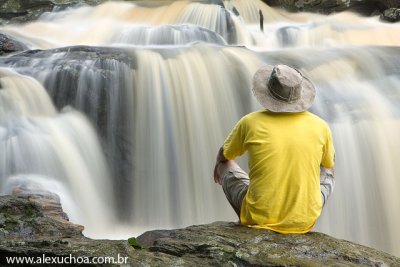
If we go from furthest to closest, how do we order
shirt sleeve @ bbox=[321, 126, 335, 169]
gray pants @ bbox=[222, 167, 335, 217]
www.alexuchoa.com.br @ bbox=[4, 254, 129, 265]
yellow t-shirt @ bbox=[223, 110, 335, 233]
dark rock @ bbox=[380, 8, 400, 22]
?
dark rock @ bbox=[380, 8, 400, 22] < gray pants @ bbox=[222, 167, 335, 217] < shirt sleeve @ bbox=[321, 126, 335, 169] < yellow t-shirt @ bbox=[223, 110, 335, 233] < www.alexuchoa.com.br @ bbox=[4, 254, 129, 265]

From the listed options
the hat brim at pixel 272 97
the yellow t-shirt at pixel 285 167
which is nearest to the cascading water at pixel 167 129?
the yellow t-shirt at pixel 285 167

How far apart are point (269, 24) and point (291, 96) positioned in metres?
11.2

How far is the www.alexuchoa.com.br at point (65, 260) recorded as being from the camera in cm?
235

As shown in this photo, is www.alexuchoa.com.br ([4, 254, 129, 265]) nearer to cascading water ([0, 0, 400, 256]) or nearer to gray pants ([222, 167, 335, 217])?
gray pants ([222, 167, 335, 217])

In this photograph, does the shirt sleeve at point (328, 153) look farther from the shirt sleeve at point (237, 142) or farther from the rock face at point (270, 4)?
the rock face at point (270, 4)

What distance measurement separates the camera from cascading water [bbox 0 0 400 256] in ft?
18.7

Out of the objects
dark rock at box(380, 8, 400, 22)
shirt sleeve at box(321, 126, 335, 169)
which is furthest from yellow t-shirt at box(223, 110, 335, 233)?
dark rock at box(380, 8, 400, 22)

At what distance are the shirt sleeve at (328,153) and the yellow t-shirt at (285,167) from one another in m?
0.01

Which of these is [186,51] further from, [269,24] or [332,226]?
[269,24]

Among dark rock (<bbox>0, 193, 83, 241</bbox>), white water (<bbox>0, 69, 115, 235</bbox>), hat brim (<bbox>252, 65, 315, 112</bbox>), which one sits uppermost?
hat brim (<bbox>252, 65, 315, 112</bbox>)

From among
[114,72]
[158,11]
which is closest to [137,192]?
[114,72]

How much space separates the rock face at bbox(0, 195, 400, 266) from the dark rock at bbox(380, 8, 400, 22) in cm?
1214

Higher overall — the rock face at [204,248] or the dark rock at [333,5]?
the dark rock at [333,5]

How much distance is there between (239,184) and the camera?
10.6ft
